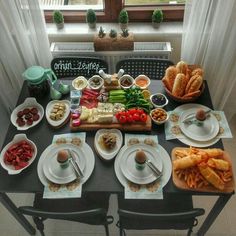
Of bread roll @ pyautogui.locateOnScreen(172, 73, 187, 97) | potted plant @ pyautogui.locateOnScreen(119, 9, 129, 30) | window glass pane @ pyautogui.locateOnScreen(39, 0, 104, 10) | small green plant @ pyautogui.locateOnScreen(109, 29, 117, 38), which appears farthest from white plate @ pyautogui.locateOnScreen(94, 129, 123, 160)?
window glass pane @ pyautogui.locateOnScreen(39, 0, 104, 10)

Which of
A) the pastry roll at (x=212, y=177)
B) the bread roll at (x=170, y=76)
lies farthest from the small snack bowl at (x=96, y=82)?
the pastry roll at (x=212, y=177)

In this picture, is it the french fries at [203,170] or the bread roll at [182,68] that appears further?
the bread roll at [182,68]

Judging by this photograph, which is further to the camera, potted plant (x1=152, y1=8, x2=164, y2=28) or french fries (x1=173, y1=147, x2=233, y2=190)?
potted plant (x1=152, y1=8, x2=164, y2=28)

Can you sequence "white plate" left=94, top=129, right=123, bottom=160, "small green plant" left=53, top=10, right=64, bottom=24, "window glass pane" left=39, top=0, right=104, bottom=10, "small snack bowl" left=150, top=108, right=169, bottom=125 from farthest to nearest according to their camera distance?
"window glass pane" left=39, top=0, right=104, bottom=10
"small green plant" left=53, top=10, right=64, bottom=24
"small snack bowl" left=150, top=108, right=169, bottom=125
"white plate" left=94, top=129, right=123, bottom=160

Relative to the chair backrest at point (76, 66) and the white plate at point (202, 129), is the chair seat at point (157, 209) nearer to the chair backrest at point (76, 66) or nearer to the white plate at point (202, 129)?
the white plate at point (202, 129)

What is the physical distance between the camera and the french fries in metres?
1.28

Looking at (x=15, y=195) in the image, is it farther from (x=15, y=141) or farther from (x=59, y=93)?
(x=59, y=93)

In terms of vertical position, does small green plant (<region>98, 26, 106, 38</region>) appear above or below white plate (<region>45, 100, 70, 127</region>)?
above

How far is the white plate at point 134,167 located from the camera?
52.0 inches

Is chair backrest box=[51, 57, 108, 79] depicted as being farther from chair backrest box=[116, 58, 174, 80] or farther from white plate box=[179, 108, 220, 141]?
white plate box=[179, 108, 220, 141]

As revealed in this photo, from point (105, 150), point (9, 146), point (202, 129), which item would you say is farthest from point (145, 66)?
point (9, 146)

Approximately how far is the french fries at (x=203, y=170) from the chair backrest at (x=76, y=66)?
2.70 ft

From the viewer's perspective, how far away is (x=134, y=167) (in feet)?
4.48

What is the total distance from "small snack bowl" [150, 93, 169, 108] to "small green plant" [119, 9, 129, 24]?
0.64 metres
